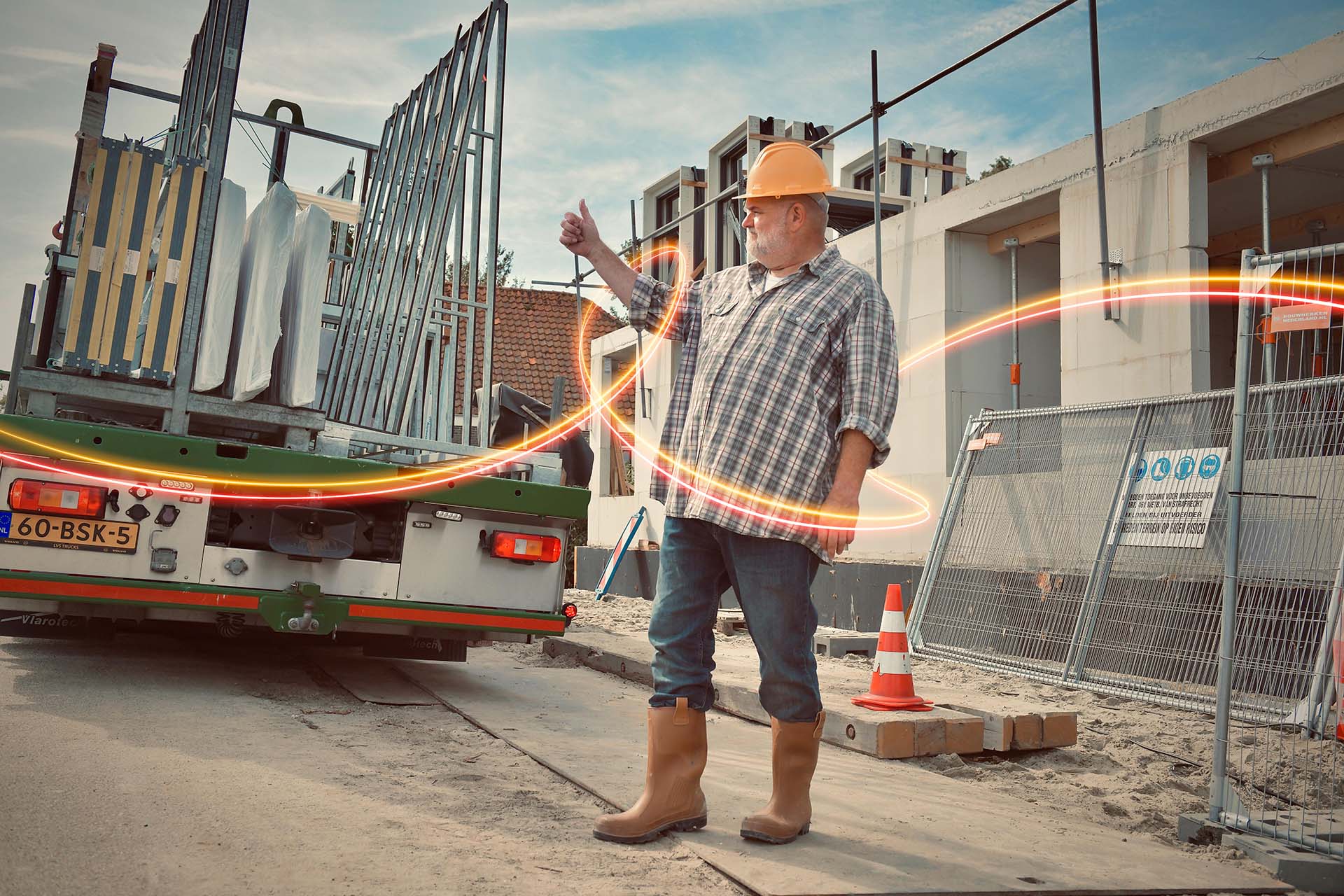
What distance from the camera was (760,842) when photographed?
307 centimetres

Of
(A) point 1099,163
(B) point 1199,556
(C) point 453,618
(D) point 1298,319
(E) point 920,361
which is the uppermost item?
(A) point 1099,163

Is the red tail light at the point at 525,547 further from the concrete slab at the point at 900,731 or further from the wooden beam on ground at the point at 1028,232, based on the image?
the wooden beam on ground at the point at 1028,232

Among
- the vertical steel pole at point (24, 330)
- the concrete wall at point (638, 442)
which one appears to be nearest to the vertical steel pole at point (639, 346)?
the concrete wall at point (638, 442)

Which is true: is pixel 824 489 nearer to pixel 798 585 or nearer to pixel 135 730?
pixel 798 585

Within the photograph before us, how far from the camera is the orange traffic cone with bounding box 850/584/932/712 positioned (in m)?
5.43

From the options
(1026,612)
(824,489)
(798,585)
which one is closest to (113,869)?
(798,585)

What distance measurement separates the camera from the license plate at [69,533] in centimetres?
490

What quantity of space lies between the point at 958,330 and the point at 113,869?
10190 millimetres

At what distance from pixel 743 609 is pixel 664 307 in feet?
3.38

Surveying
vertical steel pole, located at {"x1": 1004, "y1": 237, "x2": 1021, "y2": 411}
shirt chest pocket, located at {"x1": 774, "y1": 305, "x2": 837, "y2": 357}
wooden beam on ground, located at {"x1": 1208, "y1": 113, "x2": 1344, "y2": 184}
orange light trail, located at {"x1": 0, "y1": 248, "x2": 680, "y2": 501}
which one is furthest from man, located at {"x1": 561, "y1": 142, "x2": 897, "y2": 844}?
vertical steel pole, located at {"x1": 1004, "y1": 237, "x2": 1021, "y2": 411}

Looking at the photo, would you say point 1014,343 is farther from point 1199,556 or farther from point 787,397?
point 787,397

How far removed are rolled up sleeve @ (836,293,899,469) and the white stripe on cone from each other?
259cm

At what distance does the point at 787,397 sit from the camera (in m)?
3.16

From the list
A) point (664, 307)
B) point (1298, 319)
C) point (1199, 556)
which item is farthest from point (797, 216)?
point (1199, 556)
